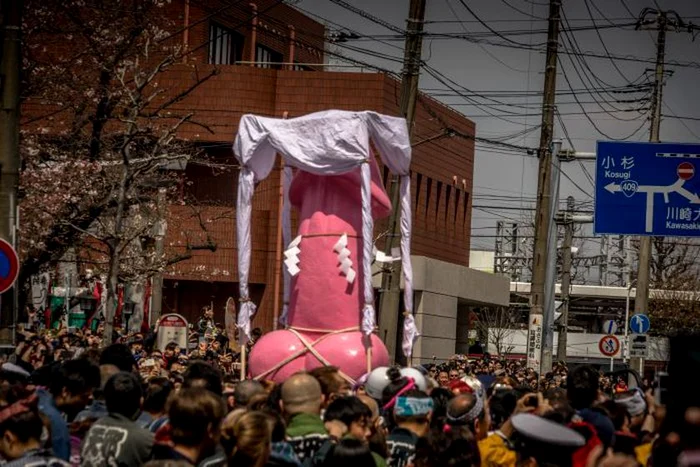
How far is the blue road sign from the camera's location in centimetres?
2797

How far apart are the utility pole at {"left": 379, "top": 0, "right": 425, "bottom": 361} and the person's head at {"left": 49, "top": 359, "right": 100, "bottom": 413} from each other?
45.5ft

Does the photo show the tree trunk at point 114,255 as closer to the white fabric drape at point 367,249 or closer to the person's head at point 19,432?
the white fabric drape at point 367,249

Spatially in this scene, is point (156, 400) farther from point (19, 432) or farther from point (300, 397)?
point (19, 432)

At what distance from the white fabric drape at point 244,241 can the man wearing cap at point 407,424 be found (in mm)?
8100

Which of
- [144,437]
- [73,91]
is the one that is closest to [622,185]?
[73,91]

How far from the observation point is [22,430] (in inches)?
302

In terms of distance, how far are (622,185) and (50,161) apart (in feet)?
35.6

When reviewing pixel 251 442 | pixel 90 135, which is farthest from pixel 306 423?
pixel 90 135

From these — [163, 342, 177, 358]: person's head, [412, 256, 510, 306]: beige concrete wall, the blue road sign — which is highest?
the blue road sign

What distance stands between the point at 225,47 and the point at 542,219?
74.4 ft

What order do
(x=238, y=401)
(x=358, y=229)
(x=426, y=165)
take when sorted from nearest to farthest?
(x=238, y=401) < (x=358, y=229) < (x=426, y=165)

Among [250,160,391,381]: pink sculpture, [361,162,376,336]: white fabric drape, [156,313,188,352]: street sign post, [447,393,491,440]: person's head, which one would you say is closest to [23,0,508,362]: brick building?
[156,313,188,352]: street sign post

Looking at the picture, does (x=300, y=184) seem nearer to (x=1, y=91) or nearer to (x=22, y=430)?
(x=1, y=91)

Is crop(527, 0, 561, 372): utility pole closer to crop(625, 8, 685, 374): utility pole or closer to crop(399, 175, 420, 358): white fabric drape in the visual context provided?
crop(625, 8, 685, 374): utility pole
